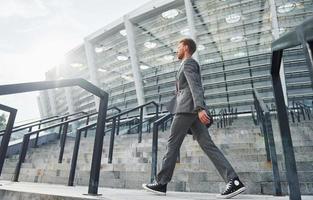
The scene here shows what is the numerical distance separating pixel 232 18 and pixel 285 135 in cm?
1322

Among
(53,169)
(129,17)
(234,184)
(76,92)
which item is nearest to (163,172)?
(234,184)

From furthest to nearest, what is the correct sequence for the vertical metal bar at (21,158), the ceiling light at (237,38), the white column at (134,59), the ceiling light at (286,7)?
the white column at (134,59) < the ceiling light at (237,38) < the ceiling light at (286,7) < the vertical metal bar at (21,158)

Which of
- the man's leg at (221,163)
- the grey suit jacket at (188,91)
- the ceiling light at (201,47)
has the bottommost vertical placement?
the man's leg at (221,163)

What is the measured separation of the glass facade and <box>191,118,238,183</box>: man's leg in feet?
34.7

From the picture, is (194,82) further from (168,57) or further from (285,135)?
(168,57)

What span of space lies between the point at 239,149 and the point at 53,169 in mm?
2993

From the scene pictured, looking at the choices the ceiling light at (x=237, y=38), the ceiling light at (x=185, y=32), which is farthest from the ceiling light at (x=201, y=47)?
the ceiling light at (x=237, y=38)

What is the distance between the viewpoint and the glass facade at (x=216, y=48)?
42.2 ft

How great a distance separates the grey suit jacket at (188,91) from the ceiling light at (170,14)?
42.5 feet

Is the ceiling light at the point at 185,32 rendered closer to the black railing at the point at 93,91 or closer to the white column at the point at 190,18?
the white column at the point at 190,18

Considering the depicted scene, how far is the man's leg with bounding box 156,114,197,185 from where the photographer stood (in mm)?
2414

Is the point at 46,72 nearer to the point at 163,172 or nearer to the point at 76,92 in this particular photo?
the point at 76,92

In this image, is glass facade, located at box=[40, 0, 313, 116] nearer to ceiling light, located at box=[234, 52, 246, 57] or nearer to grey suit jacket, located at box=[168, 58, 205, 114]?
ceiling light, located at box=[234, 52, 246, 57]

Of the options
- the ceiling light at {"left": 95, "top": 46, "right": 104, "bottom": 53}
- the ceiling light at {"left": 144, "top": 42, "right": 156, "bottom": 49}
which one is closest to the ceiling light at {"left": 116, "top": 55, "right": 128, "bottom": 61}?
the ceiling light at {"left": 95, "top": 46, "right": 104, "bottom": 53}
